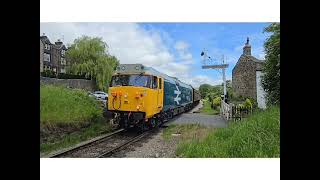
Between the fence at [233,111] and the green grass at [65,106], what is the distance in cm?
227

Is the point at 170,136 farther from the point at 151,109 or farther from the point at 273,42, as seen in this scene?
the point at 273,42

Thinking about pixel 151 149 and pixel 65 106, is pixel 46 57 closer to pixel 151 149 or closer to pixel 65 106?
pixel 65 106

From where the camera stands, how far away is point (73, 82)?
25.2ft

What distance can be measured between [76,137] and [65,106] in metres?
0.58

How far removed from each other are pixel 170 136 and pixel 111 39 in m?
2.03

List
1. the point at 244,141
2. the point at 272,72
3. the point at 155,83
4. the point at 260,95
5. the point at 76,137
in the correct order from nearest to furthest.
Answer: the point at 244,141 < the point at 76,137 < the point at 272,72 < the point at 260,95 < the point at 155,83

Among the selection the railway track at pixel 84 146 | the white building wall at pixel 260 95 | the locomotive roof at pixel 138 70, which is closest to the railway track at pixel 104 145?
the railway track at pixel 84 146

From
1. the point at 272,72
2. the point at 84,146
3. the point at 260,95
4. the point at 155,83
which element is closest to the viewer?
the point at 84,146

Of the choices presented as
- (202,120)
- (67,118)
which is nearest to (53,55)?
(67,118)

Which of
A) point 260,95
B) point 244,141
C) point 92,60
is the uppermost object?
point 92,60

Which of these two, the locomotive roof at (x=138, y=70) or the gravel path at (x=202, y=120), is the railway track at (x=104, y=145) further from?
the locomotive roof at (x=138, y=70)

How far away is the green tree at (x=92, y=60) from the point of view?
7512mm
